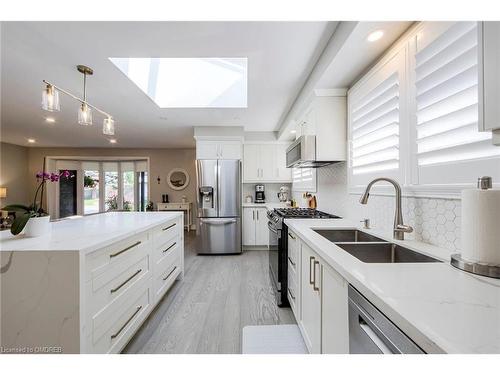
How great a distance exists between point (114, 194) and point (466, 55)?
8.12m

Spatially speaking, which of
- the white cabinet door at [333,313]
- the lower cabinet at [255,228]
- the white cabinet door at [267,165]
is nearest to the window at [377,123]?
the white cabinet door at [333,313]

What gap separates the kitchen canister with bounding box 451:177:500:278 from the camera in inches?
30.0

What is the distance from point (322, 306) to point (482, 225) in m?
0.78

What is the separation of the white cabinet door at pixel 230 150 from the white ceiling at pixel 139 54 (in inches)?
23.5

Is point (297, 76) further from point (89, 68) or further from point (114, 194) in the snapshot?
point (114, 194)

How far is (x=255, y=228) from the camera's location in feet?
13.8

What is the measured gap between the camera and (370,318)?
0.70m

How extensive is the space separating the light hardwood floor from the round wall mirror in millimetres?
3966

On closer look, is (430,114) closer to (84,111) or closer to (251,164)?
(84,111)

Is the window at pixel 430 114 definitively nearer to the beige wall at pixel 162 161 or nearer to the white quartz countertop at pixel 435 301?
the white quartz countertop at pixel 435 301

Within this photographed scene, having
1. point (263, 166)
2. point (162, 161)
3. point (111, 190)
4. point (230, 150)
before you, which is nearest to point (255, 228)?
point (263, 166)

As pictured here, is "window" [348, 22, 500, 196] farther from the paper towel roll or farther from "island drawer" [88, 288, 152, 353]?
"island drawer" [88, 288, 152, 353]
